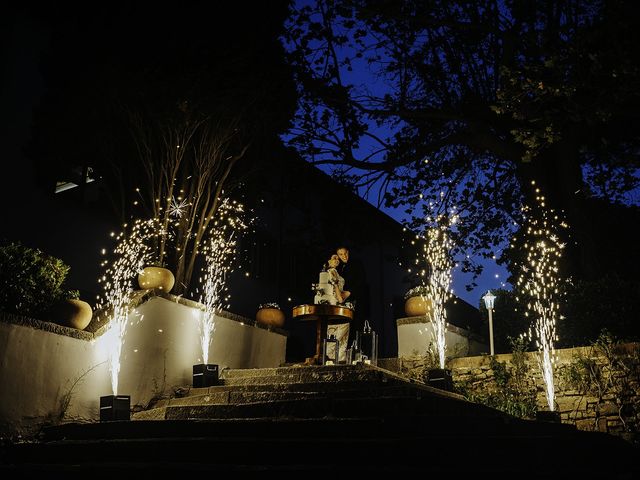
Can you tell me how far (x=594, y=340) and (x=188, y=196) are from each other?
7201 millimetres

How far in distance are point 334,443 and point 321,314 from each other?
4207 millimetres

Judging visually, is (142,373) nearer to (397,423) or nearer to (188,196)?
(188,196)

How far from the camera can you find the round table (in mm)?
8938

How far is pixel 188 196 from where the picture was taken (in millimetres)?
10336

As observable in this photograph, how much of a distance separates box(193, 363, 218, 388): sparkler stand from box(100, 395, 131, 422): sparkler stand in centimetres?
167

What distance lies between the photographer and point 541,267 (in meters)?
12.1

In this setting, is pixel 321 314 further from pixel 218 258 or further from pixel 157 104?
pixel 218 258

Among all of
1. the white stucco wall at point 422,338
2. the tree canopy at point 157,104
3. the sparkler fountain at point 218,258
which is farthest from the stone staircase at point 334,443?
the tree canopy at point 157,104

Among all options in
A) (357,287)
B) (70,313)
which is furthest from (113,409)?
(357,287)

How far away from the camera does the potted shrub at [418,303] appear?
34.3 feet

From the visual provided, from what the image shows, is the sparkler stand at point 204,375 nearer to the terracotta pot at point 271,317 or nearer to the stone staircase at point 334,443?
the stone staircase at point 334,443

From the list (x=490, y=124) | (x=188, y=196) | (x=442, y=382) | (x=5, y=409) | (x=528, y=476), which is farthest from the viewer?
(x=490, y=124)

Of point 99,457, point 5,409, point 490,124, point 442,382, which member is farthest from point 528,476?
point 490,124

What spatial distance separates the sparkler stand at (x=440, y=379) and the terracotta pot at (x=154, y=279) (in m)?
4.25
